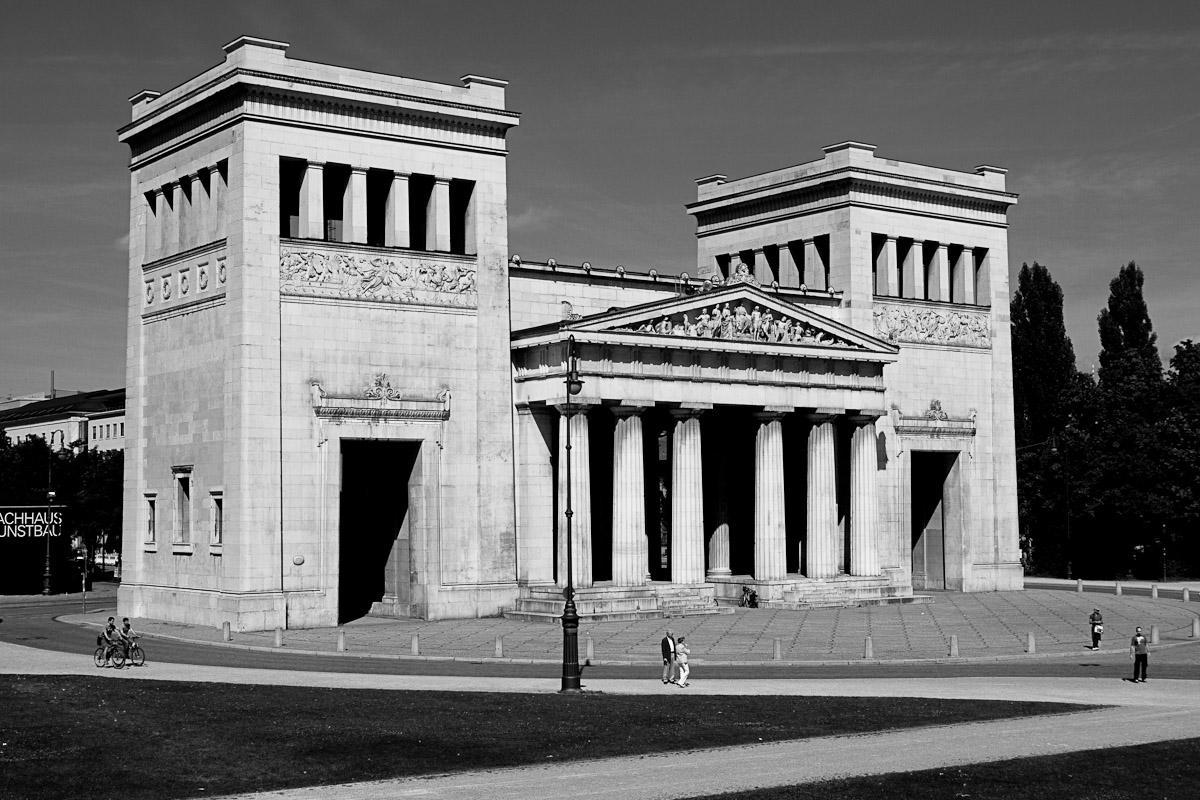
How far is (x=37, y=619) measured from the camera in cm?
7900

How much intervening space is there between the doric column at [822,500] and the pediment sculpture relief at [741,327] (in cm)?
436

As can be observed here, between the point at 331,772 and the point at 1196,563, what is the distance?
317 feet

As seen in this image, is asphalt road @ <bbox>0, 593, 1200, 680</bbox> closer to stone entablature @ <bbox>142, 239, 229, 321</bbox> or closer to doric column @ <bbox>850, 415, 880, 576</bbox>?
stone entablature @ <bbox>142, 239, 229, 321</bbox>

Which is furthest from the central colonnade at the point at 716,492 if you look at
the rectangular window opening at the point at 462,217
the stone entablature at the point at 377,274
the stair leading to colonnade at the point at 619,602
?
the rectangular window opening at the point at 462,217

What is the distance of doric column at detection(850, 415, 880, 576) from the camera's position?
282 feet

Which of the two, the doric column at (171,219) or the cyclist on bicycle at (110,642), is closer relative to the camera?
the cyclist on bicycle at (110,642)

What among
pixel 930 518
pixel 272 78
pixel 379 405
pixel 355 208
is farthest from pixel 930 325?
pixel 272 78

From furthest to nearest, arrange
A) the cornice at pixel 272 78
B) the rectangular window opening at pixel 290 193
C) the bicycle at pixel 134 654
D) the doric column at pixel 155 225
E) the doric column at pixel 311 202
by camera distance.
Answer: the doric column at pixel 155 225 < the rectangular window opening at pixel 290 193 < the doric column at pixel 311 202 < the cornice at pixel 272 78 < the bicycle at pixel 134 654

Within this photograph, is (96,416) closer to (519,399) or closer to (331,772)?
(519,399)

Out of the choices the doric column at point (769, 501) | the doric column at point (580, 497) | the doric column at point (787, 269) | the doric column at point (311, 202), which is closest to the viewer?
the doric column at point (311, 202)

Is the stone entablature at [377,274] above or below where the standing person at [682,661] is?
above

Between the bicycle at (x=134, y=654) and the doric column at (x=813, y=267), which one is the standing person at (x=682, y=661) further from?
the doric column at (x=813, y=267)

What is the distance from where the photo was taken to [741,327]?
267ft

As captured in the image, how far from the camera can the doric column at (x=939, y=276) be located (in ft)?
320
